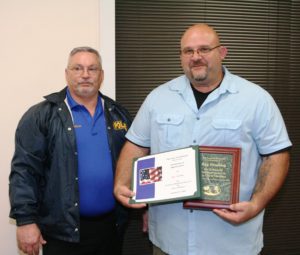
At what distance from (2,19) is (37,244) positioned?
57.5 inches

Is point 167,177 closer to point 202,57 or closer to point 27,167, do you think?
point 202,57

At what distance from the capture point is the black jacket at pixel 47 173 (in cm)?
185

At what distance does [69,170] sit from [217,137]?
81 cm

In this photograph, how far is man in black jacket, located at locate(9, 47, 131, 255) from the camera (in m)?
1.86

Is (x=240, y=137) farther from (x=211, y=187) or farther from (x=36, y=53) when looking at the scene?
(x=36, y=53)

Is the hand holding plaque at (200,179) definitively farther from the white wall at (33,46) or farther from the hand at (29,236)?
the white wall at (33,46)

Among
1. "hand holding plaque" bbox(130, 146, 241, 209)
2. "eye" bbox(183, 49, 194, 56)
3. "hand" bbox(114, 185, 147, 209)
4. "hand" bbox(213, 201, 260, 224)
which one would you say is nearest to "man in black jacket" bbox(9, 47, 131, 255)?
"hand" bbox(114, 185, 147, 209)

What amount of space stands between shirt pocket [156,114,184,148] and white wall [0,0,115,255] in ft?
3.06

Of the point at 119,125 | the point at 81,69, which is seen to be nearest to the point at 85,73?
the point at 81,69

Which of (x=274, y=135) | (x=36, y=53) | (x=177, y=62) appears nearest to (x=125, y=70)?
(x=177, y=62)

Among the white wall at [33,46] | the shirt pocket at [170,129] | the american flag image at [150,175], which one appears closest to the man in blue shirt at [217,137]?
the shirt pocket at [170,129]

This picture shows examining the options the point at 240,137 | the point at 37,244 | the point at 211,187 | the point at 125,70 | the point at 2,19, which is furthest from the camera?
the point at 125,70

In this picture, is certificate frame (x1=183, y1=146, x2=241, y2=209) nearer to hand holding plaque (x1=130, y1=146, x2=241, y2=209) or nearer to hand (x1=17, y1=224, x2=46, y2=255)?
hand holding plaque (x1=130, y1=146, x2=241, y2=209)

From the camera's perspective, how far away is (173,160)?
163cm
